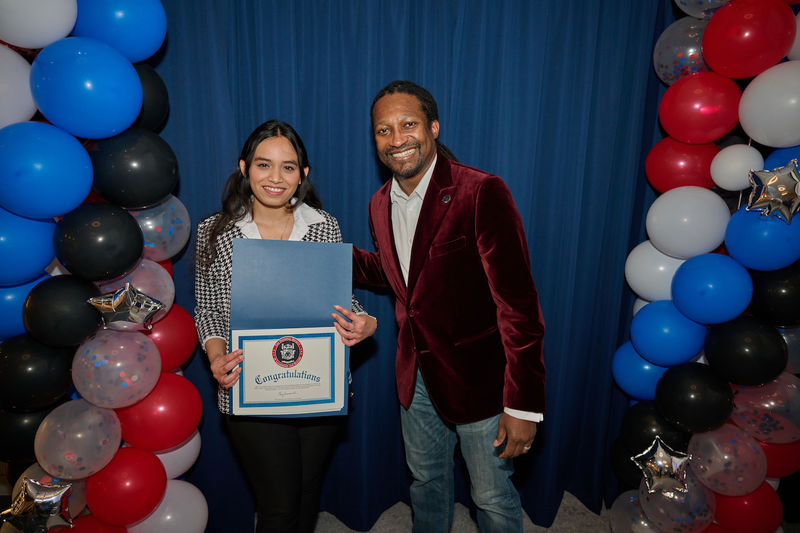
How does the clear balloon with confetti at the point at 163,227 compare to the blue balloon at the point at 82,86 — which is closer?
the blue balloon at the point at 82,86

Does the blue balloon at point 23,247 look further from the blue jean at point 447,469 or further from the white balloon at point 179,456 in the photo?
the blue jean at point 447,469

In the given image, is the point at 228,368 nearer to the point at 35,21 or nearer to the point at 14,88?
the point at 14,88

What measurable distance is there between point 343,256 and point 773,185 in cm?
154

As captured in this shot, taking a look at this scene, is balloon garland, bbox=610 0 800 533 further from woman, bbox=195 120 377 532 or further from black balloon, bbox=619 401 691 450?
Result: woman, bbox=195 120 377 532

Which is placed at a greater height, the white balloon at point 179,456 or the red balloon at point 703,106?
the red balloon at point 703,106

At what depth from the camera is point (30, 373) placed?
1347mm

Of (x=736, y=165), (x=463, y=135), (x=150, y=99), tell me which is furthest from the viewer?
(x=463, y=135)

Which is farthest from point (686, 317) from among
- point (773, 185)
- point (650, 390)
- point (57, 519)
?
point (57, 519)

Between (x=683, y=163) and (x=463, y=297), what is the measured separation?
4.08 ft

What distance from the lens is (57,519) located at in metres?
1.45

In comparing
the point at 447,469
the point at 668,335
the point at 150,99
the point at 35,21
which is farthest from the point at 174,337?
the point at 668,335

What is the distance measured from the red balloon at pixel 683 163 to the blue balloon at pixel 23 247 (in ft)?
8.06

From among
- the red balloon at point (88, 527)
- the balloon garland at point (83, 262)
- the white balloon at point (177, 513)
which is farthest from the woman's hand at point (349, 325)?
the red balloon at point (88, 527)

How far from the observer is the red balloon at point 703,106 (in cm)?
168
